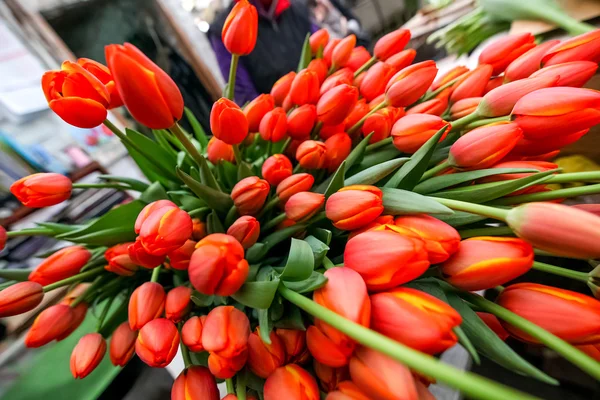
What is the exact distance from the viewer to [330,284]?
5.8 inches

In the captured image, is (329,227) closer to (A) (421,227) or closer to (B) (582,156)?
(A) (421,227)

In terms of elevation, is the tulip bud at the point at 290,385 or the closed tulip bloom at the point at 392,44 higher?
the closed tulip bloom at the point at 392,44

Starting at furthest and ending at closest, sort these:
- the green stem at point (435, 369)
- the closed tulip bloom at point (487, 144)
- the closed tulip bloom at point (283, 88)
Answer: the closed tulip bloom at point (283, 88) → the closed tulip bloom at point (487, 144) → the green stem at point (435, 369)

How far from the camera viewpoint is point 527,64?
0.79 ft

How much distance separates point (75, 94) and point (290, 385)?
20cm

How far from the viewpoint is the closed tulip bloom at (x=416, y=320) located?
127mm

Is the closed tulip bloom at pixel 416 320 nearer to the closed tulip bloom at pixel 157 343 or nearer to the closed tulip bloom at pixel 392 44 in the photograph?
the closed tulip bloom at pixel 157 343

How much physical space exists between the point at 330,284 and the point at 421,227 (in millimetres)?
58

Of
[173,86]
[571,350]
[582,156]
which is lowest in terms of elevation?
[582,156]

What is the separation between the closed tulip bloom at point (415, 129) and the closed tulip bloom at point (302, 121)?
6 centimetres

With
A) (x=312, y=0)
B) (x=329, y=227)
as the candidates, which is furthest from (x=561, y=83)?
(x=312, y=0)

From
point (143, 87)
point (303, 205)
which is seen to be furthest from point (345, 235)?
point (143, 87)

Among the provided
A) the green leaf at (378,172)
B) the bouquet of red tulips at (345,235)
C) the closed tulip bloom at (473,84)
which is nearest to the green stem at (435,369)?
the bouquet of red tulips at (345,235)

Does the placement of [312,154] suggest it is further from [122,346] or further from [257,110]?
[122,346]
